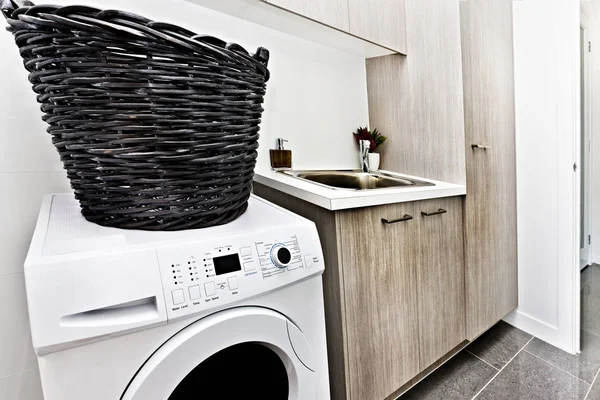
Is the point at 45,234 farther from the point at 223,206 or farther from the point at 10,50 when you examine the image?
the point at 10,50

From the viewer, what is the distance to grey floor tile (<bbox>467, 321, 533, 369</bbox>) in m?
1.38

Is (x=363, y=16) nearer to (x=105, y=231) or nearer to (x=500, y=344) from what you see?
(x=105, y=231)

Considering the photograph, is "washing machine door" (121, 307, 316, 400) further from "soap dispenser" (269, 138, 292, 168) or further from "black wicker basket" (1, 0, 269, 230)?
"soap dispenser" (269, 138, 292, 168)

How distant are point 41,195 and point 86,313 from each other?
65 centimetres

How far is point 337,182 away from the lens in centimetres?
147

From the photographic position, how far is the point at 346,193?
0.88 m

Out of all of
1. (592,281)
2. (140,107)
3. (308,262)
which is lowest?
(592,281)

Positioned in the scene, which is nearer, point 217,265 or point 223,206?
point 217,265

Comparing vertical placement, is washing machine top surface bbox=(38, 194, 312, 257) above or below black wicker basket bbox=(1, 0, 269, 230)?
below

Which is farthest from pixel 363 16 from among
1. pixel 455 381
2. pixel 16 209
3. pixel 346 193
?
pixel 455 381

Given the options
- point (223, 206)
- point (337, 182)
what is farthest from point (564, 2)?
point (223, 206)

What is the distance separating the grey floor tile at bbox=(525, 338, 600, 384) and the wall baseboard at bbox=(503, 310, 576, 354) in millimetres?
25

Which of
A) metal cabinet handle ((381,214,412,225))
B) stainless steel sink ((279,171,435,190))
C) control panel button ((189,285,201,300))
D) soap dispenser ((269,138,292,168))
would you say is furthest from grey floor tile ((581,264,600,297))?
control panel button ((189,285,201,300))

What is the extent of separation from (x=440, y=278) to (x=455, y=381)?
491 millimetres
